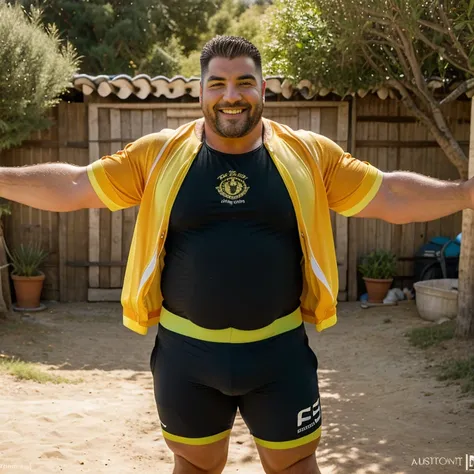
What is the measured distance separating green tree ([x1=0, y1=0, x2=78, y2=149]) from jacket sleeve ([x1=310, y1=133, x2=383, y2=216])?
5.65 m

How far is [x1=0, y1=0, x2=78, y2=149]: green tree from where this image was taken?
7.52 metres

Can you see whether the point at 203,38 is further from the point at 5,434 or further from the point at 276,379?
the point at 276,379

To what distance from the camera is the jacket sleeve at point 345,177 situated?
106 inches

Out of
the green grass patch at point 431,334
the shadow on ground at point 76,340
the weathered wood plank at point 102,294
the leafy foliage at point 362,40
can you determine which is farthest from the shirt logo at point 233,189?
the weathered wood plank at point 102,294

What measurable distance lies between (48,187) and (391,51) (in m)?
5.96

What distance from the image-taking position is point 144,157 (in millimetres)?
2666

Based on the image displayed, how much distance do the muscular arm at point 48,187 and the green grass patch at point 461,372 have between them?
390 cm

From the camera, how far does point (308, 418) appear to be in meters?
2.65

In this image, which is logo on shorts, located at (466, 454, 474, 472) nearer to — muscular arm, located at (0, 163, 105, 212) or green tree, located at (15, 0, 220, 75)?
muscular arm, located at (0, 163, 105, 212)

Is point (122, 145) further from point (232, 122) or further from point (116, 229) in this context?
point (232, 122)

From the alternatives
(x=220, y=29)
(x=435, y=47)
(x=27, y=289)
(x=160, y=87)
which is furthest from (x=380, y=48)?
(x=220, y=29)

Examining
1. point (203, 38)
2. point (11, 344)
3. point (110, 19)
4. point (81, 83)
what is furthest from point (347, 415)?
point (203, 38)

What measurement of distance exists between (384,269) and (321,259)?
6.67m

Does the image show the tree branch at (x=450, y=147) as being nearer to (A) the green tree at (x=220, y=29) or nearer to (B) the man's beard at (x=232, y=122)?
(B) the man's beard at (x=232, y=122)
